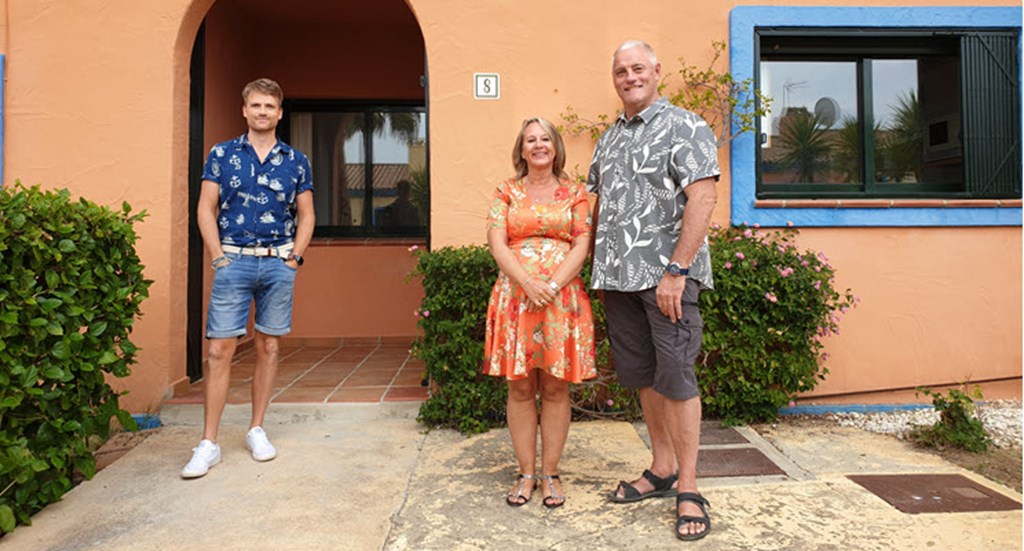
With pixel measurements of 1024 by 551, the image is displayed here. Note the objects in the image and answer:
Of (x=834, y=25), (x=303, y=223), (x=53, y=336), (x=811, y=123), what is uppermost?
(x=834, y=25)

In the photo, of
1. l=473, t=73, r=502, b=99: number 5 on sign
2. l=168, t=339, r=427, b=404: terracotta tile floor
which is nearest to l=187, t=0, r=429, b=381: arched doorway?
l=168, t=339, r=427, b=404: terracotta tile floor

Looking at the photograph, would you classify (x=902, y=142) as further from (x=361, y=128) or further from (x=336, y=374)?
(x=361, y=128)

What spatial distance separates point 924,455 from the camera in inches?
123

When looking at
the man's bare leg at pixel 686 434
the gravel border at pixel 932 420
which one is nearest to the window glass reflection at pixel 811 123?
the gravel border at pixel 932 420

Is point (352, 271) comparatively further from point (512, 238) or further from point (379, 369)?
point (512, 238)

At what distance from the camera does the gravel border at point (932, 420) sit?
3.55 metres

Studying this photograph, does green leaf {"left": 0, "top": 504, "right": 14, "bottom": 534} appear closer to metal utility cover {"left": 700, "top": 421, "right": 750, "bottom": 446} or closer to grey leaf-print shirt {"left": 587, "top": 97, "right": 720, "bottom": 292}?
grey leaf-print shirt {"left": 587, "top": 97, "right": 720, "bottom": 292}

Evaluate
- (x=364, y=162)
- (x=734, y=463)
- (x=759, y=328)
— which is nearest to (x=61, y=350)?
(x=734, y=463)

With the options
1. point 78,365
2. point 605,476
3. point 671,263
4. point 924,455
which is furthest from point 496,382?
point 924,455

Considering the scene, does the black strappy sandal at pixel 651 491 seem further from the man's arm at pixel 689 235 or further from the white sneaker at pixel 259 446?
the white sneaker at pixel 259 446

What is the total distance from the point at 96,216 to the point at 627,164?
8.08 ft

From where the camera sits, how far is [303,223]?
3150 mm

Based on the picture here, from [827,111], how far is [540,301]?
317 centimetres

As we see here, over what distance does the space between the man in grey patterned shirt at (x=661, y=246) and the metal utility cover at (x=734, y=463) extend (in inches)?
21.5
